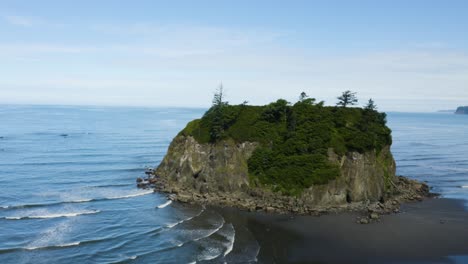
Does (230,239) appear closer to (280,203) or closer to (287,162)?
(280,203)

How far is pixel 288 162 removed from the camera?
220 ft

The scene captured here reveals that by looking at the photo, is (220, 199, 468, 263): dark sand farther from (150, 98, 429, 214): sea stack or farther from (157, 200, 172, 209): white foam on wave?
(157, 200, 172, 209): white foam on wave

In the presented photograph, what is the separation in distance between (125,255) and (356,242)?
27.8 meters

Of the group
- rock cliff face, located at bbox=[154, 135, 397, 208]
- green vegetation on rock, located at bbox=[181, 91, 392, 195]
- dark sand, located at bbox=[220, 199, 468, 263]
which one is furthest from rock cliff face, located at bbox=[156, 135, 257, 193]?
dark sand, located at bbox=[220, 199, 468, 263]

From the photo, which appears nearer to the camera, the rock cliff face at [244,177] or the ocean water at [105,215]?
the ocean water at [105,215]

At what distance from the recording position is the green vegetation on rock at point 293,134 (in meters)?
65.2

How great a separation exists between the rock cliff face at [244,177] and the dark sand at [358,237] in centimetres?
491

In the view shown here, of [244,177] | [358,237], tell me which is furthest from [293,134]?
[358,237]

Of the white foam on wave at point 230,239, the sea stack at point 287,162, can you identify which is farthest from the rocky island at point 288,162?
the white foam on wave at point 230,239

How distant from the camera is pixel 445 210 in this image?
65.6 meters

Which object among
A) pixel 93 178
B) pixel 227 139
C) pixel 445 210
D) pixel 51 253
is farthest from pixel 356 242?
pixel 93 178

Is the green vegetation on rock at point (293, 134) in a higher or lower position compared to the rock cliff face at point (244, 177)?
higher

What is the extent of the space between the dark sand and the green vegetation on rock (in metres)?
8.25

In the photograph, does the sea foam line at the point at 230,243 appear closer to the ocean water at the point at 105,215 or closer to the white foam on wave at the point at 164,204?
the ocean water at the point at 105,215
